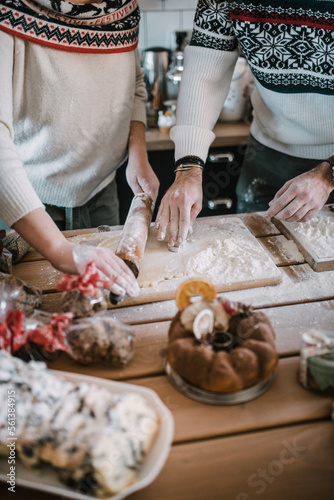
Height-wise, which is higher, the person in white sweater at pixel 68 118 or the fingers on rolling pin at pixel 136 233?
the person in white sweater at pixel 68 118

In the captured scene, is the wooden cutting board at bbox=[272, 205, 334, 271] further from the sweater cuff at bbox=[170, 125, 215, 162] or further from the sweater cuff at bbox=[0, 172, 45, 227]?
the sweater cuff at bbox=[0, 172, 45, 227]

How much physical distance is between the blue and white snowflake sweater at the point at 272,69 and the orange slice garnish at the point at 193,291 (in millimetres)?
656

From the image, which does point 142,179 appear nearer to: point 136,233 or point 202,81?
point 136,233

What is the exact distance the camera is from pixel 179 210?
130 centimetres

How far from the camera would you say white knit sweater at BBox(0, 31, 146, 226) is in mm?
1188

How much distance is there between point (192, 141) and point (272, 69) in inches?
14.2

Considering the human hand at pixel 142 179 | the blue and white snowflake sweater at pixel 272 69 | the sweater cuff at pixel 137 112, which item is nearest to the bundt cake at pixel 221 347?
the human hand at pixel 142 179

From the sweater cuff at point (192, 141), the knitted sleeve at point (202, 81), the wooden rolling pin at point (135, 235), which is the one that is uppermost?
the knitted sleeve at point (202, 81)

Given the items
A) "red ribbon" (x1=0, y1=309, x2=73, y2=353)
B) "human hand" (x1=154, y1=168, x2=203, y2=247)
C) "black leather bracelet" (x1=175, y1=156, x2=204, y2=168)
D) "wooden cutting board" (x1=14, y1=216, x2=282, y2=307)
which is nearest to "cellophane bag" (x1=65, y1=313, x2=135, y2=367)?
"red ribbon" (x1=0, y1=309, x2=73, y2=353)

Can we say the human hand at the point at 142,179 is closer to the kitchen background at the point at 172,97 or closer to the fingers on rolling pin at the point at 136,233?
the fingers on rolling pin at the point at 136,233

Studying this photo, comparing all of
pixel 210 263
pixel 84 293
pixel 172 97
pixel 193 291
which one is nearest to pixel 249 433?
pixel 193 291

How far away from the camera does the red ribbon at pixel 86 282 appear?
0.92 m

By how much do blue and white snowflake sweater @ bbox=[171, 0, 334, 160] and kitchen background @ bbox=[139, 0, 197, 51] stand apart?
133cm

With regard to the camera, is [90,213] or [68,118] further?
[90,213]
